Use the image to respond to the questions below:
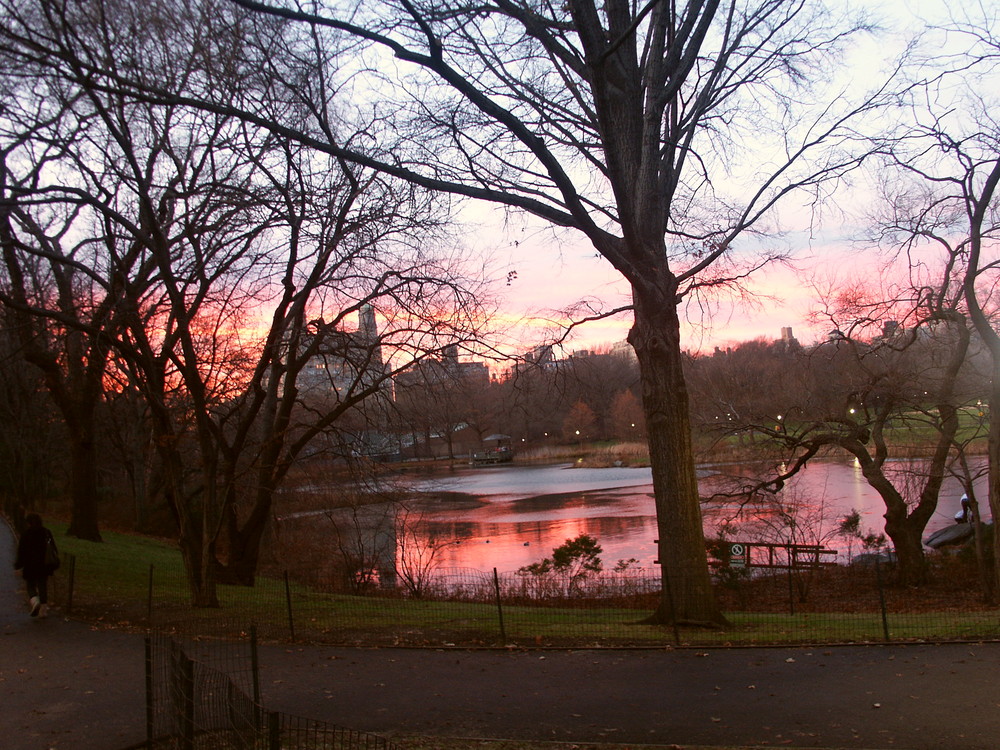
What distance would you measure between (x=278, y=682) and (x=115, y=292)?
8694 millimetres

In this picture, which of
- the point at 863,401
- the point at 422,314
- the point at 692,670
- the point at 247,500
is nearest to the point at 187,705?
the point at 692,670

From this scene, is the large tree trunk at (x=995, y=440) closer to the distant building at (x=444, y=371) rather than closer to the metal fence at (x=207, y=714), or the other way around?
the distant building at (x=444, y=371)

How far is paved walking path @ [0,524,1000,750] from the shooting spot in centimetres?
676

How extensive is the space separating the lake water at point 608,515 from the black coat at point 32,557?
43.0ft

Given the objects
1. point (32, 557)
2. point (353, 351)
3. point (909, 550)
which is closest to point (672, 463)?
point (353, 351)

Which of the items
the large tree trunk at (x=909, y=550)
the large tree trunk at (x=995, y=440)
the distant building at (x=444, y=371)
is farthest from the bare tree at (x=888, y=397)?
the distant building at (x=444, y=371)

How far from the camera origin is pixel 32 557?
1204 centimetres

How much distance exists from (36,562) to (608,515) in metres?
25.9

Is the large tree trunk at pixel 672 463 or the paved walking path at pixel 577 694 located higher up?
the large tree trunk at pixel 672 463

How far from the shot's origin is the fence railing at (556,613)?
11.0 metres

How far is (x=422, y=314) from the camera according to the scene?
1549cm

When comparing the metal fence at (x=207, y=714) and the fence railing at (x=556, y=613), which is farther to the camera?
the fence railing at (x=556, y=613)

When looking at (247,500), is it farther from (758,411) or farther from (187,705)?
(187,705)

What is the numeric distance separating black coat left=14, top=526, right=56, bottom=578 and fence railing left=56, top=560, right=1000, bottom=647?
980mm
